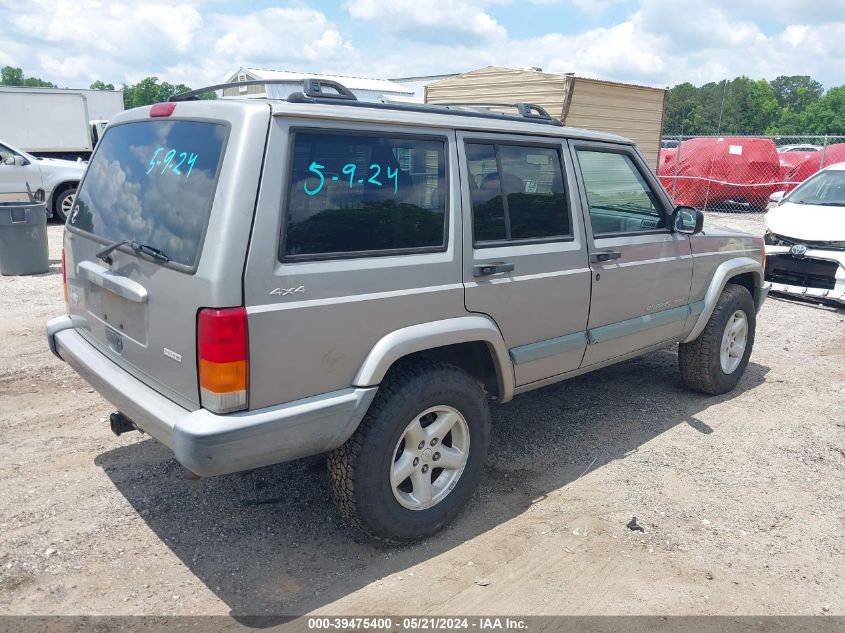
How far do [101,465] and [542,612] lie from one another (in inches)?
103

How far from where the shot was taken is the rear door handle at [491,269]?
341 centimetres

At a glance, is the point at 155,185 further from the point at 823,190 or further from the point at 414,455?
the point at 823,190

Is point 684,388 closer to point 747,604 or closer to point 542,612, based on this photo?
point 747,604

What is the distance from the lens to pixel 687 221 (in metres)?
4.54

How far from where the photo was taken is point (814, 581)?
3.23 m

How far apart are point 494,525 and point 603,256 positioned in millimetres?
1670

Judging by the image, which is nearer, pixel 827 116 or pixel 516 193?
pixel 516 193

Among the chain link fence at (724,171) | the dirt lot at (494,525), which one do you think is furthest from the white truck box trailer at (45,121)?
the dirt lot at (494,525)

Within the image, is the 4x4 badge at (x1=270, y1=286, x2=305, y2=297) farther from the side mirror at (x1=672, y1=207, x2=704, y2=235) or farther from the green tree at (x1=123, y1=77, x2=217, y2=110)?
the green tree at (x1=123, y1=77, x2=217, y2=110)

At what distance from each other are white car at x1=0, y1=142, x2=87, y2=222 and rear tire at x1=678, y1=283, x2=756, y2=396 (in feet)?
36.3

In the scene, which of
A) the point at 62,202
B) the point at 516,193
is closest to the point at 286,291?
the point at 516,193

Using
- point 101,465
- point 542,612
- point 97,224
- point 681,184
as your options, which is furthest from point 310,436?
point 681,184

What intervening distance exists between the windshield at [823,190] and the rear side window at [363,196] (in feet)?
25.6

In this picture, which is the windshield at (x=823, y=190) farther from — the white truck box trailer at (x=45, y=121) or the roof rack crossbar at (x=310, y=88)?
the white truck box trailer at (x=45, y=121)
